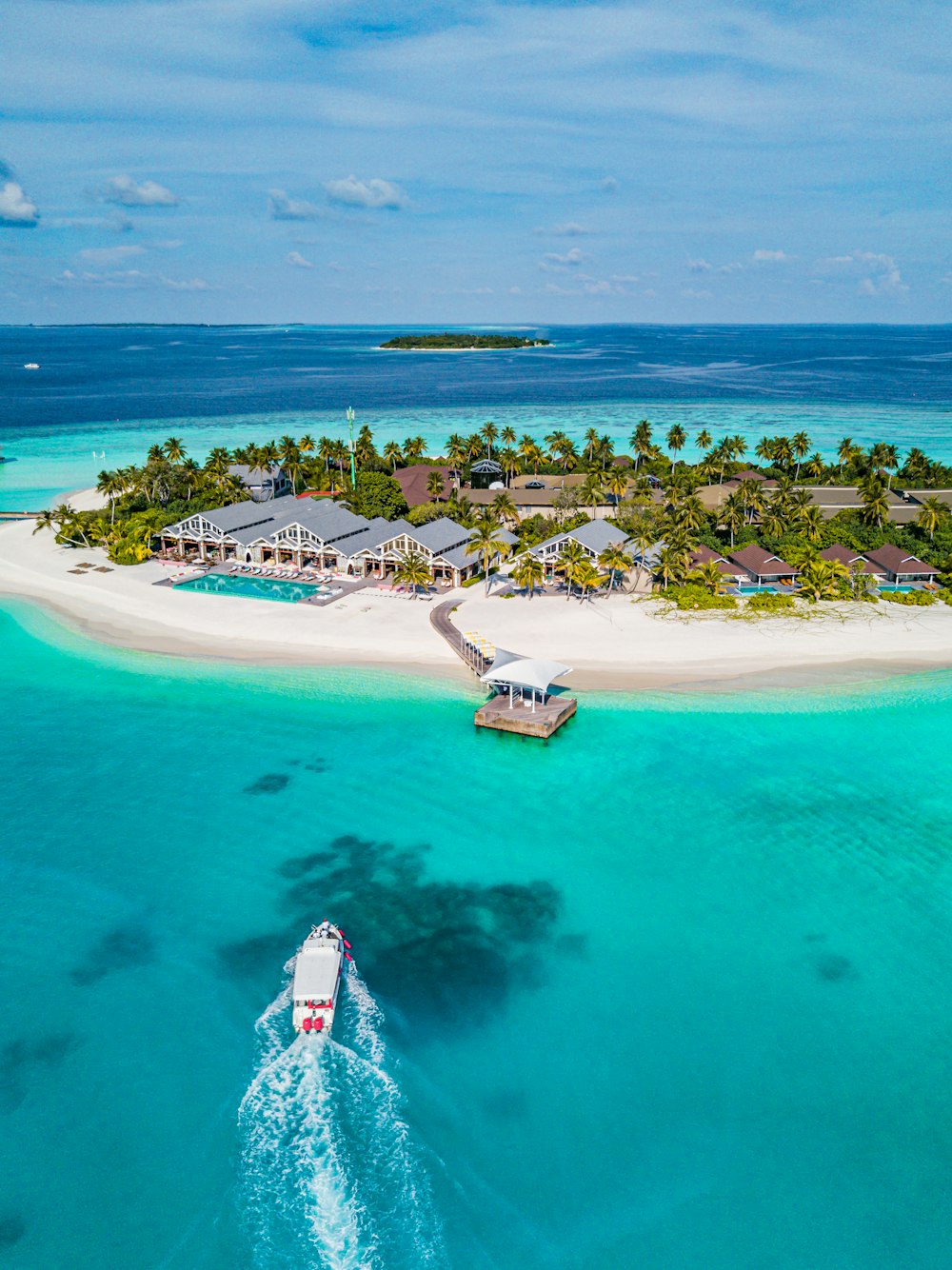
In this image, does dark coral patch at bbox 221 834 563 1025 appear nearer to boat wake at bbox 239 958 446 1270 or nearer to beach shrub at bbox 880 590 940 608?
boat wake at bbox 239 958 446 1270

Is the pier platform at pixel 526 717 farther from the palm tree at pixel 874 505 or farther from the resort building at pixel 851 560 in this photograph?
the palm tree at pixel 874 505

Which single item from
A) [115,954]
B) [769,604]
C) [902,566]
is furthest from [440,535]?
[115,954]

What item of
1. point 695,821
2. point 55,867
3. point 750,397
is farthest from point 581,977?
point 750,397

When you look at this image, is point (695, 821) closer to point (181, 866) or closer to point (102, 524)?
point (181, 866)

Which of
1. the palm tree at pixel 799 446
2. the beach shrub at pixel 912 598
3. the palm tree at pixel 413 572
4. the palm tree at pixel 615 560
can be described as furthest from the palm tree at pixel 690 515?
the palm tree at pixel 799 446

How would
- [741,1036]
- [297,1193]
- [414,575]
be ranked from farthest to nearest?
[414,575] → [741,1036] → [297,1193]

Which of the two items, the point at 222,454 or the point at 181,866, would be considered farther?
the point at 222,454

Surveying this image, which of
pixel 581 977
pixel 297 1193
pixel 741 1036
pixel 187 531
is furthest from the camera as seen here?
pixel 187 531
